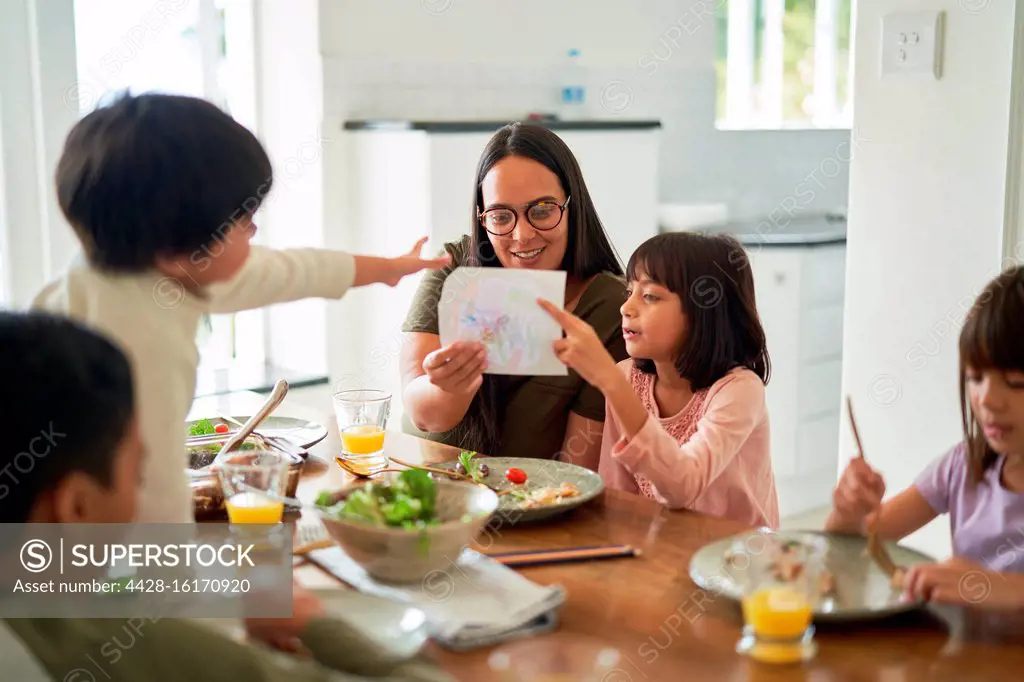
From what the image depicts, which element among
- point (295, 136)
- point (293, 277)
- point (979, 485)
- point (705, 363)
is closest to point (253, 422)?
point (293, 277)

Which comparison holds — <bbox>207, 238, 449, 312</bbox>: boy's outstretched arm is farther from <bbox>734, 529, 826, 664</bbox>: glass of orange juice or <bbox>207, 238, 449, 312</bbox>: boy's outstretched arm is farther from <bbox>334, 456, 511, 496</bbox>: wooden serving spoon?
<bbox>734, 529, 826, 664</bbox>: glass of orange juice

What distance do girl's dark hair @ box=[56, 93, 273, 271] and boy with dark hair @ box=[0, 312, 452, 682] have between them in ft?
0.62

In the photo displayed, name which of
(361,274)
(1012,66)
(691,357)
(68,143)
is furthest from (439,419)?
(1012,66)

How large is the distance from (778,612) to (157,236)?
0.75 meters

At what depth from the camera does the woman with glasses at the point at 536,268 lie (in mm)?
2049

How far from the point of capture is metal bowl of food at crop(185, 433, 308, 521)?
1582 mm

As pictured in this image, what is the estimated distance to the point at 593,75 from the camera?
390 cm

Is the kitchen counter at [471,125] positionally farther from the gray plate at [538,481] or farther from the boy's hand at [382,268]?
the boy's hand at [382,268]

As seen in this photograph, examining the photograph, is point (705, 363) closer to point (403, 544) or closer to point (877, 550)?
point (877, 550)

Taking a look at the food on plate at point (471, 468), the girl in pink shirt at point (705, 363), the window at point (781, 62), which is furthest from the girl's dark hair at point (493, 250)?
the window at point (781, 62)

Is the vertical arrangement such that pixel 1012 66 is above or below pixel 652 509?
above

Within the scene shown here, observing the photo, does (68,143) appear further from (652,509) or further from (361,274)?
(652,509)

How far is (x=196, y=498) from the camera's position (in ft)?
5.15

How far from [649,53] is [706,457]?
273 centimetres
